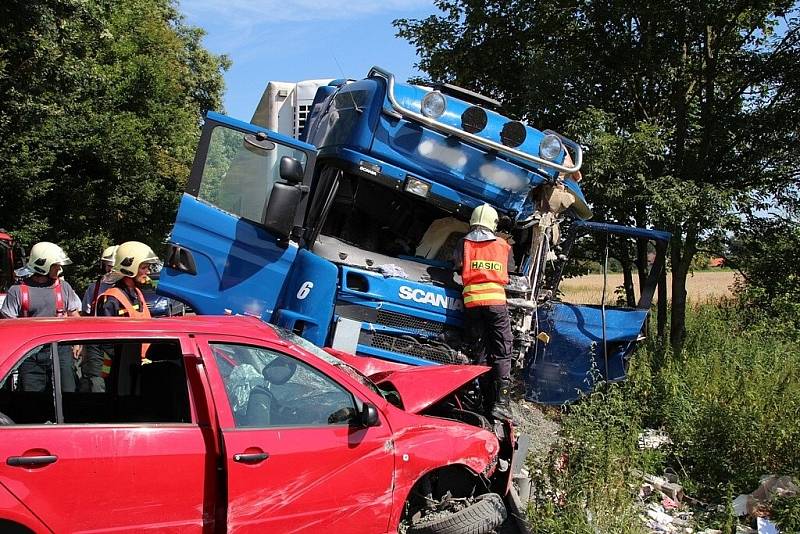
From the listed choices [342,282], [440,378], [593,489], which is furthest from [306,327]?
[593,489]

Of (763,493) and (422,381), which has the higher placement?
(422,381)

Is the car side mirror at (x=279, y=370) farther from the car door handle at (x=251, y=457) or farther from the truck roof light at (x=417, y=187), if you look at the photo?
the truck roof light at (x=417, y=187)

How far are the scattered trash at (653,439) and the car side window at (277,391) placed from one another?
3.50 meters

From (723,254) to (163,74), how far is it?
1866 centimetres

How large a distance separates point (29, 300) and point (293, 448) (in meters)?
3.75

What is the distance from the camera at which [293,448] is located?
3.63m

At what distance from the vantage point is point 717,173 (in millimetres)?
9836

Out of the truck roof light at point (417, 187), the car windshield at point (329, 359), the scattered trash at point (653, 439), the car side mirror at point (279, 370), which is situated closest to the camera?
the car side mirror at point (279, 370)

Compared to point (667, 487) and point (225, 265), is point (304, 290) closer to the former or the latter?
point (225, 265)

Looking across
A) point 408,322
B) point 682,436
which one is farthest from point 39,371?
point 682,436

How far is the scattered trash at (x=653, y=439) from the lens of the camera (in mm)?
6457

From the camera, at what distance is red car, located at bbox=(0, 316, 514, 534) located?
3.17 meters

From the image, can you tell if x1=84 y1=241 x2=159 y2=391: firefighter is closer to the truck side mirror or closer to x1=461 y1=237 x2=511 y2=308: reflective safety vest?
the truck side mirror

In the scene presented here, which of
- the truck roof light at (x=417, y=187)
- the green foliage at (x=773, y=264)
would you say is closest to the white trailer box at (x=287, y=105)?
the truck roof light at (x=417, y=187)
